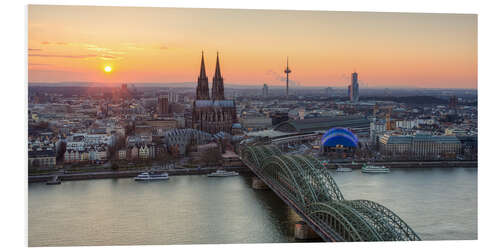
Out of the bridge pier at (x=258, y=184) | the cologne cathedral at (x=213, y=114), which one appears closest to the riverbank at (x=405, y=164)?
the bridge pier at (x=258, y=184)

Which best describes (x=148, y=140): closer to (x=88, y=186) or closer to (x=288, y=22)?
(x=88, y=186)

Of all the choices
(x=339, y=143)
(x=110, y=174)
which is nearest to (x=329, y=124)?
(x=339, y=143)

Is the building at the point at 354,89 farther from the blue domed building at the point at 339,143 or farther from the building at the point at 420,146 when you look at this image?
the building at the point at 420,146

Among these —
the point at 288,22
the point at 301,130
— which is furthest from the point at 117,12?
the point at 301,130

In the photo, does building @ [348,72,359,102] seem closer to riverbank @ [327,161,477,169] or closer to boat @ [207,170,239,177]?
riverbank @ [327,161,477,169]

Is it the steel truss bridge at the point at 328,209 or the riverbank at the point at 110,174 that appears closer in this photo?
the steel truss bridge at the point at 328,209

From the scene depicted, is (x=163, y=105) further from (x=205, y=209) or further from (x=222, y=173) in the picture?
(x=205, y=209)

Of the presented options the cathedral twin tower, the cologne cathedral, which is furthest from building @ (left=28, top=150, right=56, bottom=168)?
the cologne cathedral
